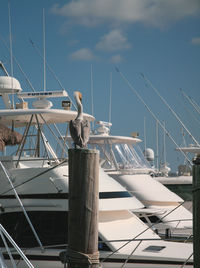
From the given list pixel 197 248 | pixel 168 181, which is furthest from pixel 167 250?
pixel 168 181

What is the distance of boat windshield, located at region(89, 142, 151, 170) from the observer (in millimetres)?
19266

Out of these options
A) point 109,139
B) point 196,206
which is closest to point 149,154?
point 109,139

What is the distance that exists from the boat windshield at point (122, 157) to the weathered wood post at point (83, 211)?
12918mm

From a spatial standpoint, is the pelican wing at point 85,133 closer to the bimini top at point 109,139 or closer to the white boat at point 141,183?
the white boat at point 141,183

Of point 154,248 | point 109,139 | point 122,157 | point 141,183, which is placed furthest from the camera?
point 109,139

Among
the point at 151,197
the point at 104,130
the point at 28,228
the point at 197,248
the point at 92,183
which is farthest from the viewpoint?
the point at 104,130

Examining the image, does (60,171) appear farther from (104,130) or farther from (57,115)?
(104,130)

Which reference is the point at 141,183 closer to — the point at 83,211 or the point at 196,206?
the point at 83,211

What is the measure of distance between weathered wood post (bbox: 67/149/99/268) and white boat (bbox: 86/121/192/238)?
28.2 ft

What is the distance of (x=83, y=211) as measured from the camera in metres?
6.05

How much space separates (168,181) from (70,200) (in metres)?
17.9

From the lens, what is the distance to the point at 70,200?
6.16 meters

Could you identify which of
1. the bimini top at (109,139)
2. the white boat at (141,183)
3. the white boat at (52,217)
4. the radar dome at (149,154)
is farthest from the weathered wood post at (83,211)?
the radar dome at (149,154)

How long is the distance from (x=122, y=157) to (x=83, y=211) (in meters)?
13.5
